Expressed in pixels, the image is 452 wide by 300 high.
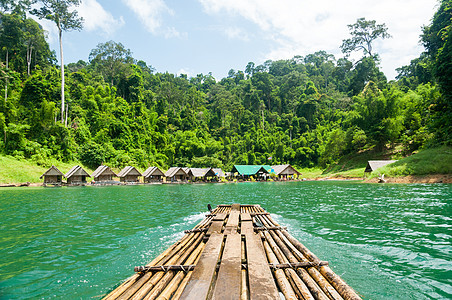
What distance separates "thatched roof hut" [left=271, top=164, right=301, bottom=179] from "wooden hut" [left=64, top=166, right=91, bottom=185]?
41.6 m

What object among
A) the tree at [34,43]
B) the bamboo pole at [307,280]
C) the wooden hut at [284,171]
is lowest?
the bamboo pole at [307,280]

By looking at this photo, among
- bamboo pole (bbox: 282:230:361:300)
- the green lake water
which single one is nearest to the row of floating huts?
the green lake water

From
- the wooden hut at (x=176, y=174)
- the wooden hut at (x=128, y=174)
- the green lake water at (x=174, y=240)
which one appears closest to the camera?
the green lake water at (x=174, y=240)

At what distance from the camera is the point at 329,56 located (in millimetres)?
116125

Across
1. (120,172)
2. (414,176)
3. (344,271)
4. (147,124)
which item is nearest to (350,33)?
(414,176)

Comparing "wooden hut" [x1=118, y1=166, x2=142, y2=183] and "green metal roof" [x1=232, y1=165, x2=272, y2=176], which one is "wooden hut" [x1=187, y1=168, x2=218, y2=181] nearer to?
"green metal roof" [x1=232, y1=165, x2=272, y2=176]

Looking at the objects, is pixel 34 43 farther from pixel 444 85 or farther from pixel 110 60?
pixel 444 85

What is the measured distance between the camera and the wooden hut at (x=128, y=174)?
154 feet

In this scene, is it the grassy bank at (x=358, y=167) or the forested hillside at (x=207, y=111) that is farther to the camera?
the forested hillside at (x=207, y=111)

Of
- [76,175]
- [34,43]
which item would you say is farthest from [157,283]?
[34,43]

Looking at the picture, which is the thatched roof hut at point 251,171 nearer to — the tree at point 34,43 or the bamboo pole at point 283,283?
the bamboo pole at point 283,283

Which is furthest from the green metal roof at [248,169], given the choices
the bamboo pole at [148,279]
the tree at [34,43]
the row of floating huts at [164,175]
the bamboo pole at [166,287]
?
the tree at [34,43]

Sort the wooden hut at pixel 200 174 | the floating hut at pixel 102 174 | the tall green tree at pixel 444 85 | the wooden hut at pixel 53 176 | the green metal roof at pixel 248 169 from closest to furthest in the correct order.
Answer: the tall green tree at pixel 444 85
the wooden hut at pixel 53 176
the floating hut at pixel 102 174
the wooden hut at pixel 200 174
the green metal roof at pixel 248 169

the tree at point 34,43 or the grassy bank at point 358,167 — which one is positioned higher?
the tree at point 34,43
